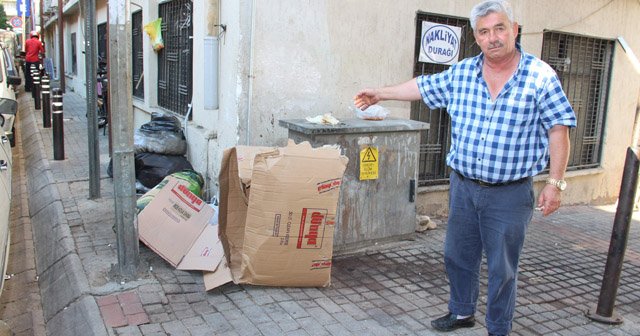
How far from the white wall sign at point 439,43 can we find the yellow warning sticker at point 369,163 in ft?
5.38

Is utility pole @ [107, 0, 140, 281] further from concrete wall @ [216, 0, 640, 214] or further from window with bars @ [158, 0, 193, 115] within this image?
window with bars @ [158, 0, 193, 115]

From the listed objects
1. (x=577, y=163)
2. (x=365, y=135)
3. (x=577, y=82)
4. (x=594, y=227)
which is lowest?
(x=594, y=227)

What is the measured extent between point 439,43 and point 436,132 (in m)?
1.03

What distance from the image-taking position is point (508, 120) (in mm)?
3002

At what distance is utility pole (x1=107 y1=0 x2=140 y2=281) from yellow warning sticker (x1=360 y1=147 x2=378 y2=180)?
1875 mm

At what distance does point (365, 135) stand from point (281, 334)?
1978mm

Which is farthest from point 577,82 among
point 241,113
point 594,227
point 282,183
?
point 282,183

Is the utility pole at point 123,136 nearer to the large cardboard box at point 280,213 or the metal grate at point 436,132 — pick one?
the large cardboard box at point 280,213

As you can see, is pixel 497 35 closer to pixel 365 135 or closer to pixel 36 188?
pixel 365 135

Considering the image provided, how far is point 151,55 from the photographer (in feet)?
27.7

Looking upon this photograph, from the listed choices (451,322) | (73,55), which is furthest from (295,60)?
(73,55)

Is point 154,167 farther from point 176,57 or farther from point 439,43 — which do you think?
point 439,43

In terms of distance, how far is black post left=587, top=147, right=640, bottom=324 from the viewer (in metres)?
3.89

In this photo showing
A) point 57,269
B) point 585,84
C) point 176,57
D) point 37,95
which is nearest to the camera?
point 57,269
